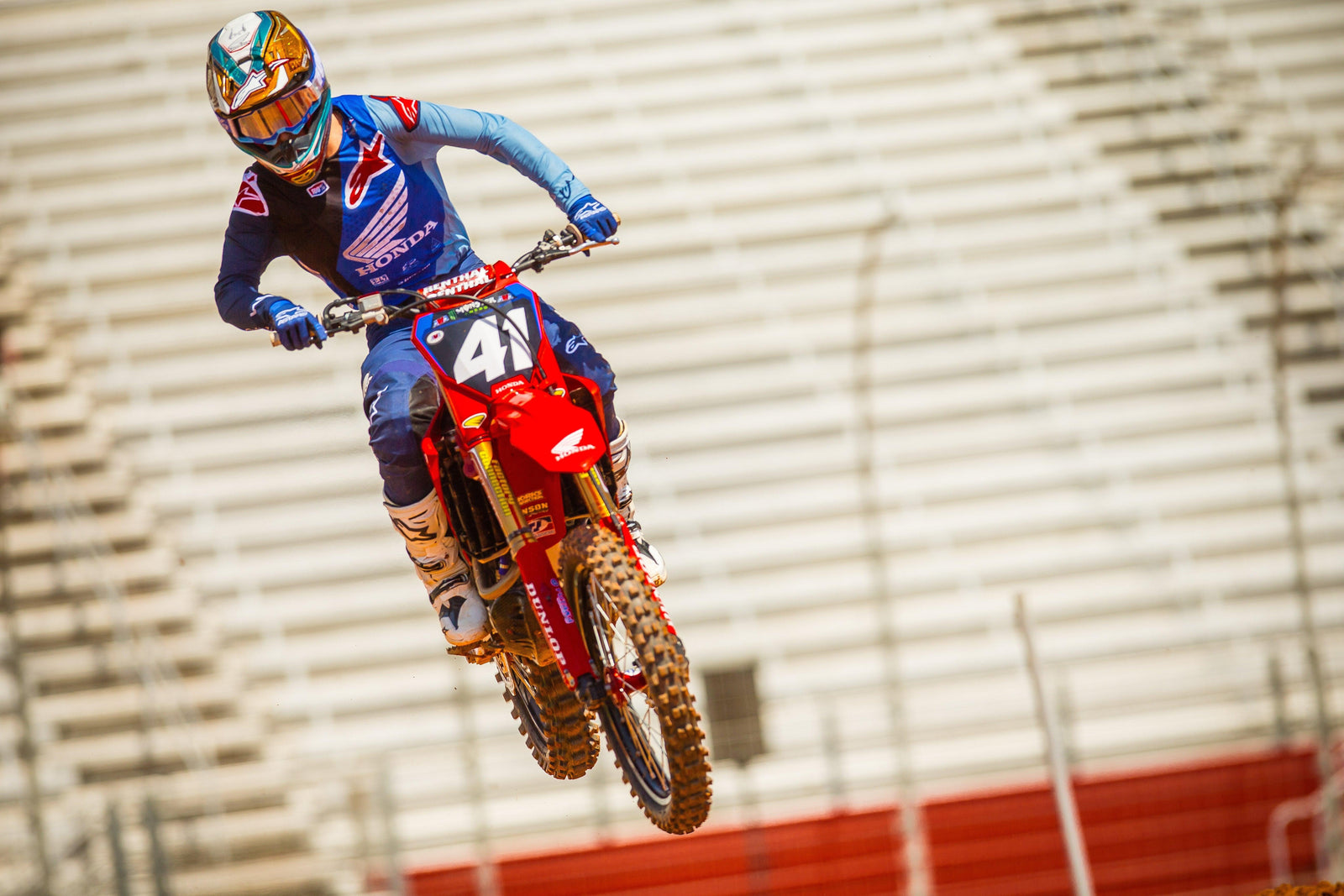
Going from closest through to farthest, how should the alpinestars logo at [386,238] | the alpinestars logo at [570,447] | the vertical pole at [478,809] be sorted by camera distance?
the alpinestars logo at [570,447] < the alpinestars logo at [386,238] < the vertical pole at [478,809]

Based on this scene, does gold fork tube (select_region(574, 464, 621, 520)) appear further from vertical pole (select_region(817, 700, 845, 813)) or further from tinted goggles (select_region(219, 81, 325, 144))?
vertical pole (select_region(817, 700, 845, 813))

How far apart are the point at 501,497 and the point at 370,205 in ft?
2.71

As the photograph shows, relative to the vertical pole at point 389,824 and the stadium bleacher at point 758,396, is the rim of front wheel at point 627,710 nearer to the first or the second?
the vertical pole at point 389,824

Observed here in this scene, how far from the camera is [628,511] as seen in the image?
10.8 ft

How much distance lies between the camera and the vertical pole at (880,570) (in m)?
5.75

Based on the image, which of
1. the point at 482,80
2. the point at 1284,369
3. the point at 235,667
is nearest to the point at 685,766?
the point at 235,667

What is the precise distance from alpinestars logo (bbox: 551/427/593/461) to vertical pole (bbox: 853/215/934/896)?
3.39 metres

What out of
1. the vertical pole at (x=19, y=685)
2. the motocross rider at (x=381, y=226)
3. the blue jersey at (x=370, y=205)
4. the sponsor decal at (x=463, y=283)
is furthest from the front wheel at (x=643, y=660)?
the vertical pole at (x=19, y=685)

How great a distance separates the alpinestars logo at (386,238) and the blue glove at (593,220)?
459 mm

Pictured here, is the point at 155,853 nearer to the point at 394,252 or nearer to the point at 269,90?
the point at 394,252

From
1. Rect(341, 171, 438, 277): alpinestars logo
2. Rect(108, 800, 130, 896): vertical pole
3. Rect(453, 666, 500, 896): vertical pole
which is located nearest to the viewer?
Rect(341, 171, 438, 277): alpinestars logo

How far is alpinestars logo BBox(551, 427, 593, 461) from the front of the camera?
2.72 metres

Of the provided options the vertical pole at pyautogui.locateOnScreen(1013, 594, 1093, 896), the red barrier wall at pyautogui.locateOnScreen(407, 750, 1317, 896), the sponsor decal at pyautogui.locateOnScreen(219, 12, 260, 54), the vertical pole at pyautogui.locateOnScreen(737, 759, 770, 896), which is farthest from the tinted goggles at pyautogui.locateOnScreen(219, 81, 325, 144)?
the red barrier wall at pyautogui.locateOnScreen(407, 750, 1317, 896)

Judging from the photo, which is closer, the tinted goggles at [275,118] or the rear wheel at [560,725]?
the tinted goggles at [275,118]
